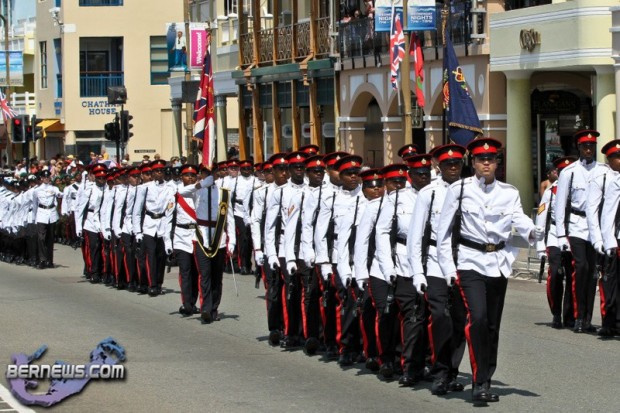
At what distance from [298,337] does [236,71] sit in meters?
33.0

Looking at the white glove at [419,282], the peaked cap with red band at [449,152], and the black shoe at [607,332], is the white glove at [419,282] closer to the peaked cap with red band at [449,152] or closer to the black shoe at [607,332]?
the peaked cap with red band at [449,152]

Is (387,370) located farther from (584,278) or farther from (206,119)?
(206,119)

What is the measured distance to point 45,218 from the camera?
97.2ft

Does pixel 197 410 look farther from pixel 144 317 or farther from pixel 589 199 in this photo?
pixel 144 317

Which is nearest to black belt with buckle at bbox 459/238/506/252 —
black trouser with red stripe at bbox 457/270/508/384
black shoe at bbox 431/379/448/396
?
black trouser with red stripe at bbox 457/270/508/384

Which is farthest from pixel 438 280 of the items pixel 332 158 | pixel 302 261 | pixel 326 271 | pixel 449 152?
pixel 302 261

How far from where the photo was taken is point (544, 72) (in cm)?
3177

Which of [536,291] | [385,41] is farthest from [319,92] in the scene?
[536,291]

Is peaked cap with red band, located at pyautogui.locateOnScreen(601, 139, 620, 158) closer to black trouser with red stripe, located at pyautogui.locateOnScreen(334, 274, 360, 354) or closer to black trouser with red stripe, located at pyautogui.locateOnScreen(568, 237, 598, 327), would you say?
black trouser with red stripe, located at pyautogui.locateOnScreen(568, 237, 598, 327)

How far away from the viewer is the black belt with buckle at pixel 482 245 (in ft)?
38.2

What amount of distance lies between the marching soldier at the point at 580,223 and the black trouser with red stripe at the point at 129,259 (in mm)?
8632

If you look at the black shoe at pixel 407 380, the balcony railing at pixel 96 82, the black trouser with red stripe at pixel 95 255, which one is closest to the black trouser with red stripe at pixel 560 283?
the black shoe at pixel 407 380

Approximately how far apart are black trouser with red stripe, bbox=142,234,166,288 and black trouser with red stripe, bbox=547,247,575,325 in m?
7.06

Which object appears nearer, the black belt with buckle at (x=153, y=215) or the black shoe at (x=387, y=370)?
the black shoe at (x=387, y=370)
